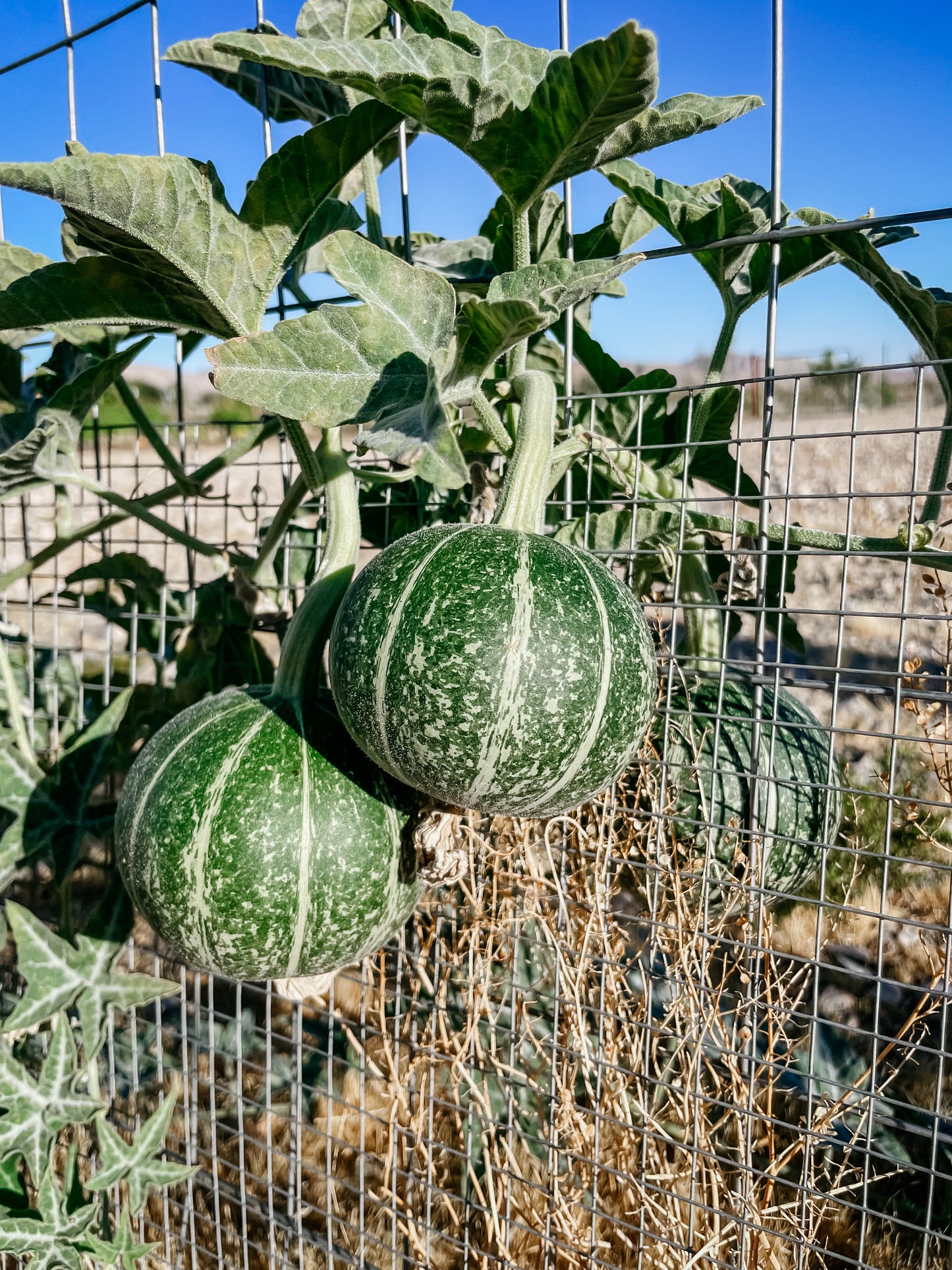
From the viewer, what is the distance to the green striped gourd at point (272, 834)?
709 mm

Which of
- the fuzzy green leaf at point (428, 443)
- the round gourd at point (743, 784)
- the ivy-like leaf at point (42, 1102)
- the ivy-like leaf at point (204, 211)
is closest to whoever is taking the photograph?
the fuzzy green leaf at point (428, 443)

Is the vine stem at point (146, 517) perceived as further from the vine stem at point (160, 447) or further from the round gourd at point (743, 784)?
the round gourd at point (743, 784)

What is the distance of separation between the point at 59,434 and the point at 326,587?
1.41 feet

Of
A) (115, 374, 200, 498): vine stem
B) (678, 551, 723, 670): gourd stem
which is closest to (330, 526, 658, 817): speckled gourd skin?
(678, 551, 723, 670): gourd stem

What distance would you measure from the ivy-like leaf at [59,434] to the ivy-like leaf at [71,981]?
0.46 metres

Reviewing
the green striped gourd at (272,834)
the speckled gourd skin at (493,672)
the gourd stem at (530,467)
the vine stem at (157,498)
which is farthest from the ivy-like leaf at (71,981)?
the gourd stem at (530,467)

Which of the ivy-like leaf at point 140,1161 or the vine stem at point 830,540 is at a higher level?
the vine stem at point 830,540

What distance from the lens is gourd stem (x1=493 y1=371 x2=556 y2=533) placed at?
2.20 ft

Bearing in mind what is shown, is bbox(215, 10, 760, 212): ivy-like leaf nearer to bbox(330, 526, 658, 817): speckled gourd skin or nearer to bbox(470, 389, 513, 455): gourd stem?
bbox(470, 389, 513, 455): gourd stem

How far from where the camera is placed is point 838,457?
3348 mm

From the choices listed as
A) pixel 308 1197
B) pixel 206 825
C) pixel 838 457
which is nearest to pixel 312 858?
pixel 206 825

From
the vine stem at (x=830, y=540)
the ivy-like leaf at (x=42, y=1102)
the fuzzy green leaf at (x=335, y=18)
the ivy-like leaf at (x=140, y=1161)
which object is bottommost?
the ivy-like leaf at (x=140, y=1161)

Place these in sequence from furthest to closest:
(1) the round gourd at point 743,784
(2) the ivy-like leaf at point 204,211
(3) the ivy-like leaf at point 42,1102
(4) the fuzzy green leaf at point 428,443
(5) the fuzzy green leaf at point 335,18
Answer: (3) the ivy-like leaf at point 42,1102 → (5) the fuzzy green leaf at point 335,18 → (1) the round gourd at point 743,784 → (2) the ivy-like leaf at point 204,211 → (4) the fuzzy green leaf at point 428,443

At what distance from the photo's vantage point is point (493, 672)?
0.61 metres
